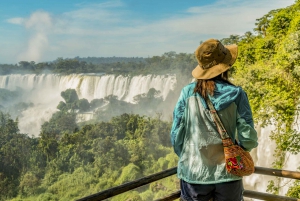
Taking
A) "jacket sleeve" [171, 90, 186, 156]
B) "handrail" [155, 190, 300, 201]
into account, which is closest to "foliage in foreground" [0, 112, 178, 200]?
"handrail" [155, 190, 300, 201]

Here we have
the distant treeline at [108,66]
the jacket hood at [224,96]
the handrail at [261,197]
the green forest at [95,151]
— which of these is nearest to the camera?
the jacket hood at [224,96]

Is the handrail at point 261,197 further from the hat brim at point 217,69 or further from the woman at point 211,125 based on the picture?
the hat brim at point 217,69

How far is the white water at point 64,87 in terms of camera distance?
40156 millimetres

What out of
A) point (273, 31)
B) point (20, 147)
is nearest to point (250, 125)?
point (273, 31)

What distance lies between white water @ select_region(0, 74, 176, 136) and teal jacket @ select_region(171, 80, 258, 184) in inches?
1484

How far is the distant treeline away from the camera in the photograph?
46.5m

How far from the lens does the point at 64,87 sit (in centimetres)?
4281

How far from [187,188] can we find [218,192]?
0.13m

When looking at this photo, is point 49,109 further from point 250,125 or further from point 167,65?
point 250,125

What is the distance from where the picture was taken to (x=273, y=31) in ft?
42.2

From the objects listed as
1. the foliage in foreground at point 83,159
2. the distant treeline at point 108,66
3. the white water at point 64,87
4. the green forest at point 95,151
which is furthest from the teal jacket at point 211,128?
the distant treeline at point 108,66

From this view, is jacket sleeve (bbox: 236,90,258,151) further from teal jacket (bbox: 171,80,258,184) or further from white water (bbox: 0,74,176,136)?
white water (bbox: 0,74,176,136)

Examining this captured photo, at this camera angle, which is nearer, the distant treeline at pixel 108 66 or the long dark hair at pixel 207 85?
the long dark hair at pixel 207 85

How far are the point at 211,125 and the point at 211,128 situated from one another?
0.5 inches
